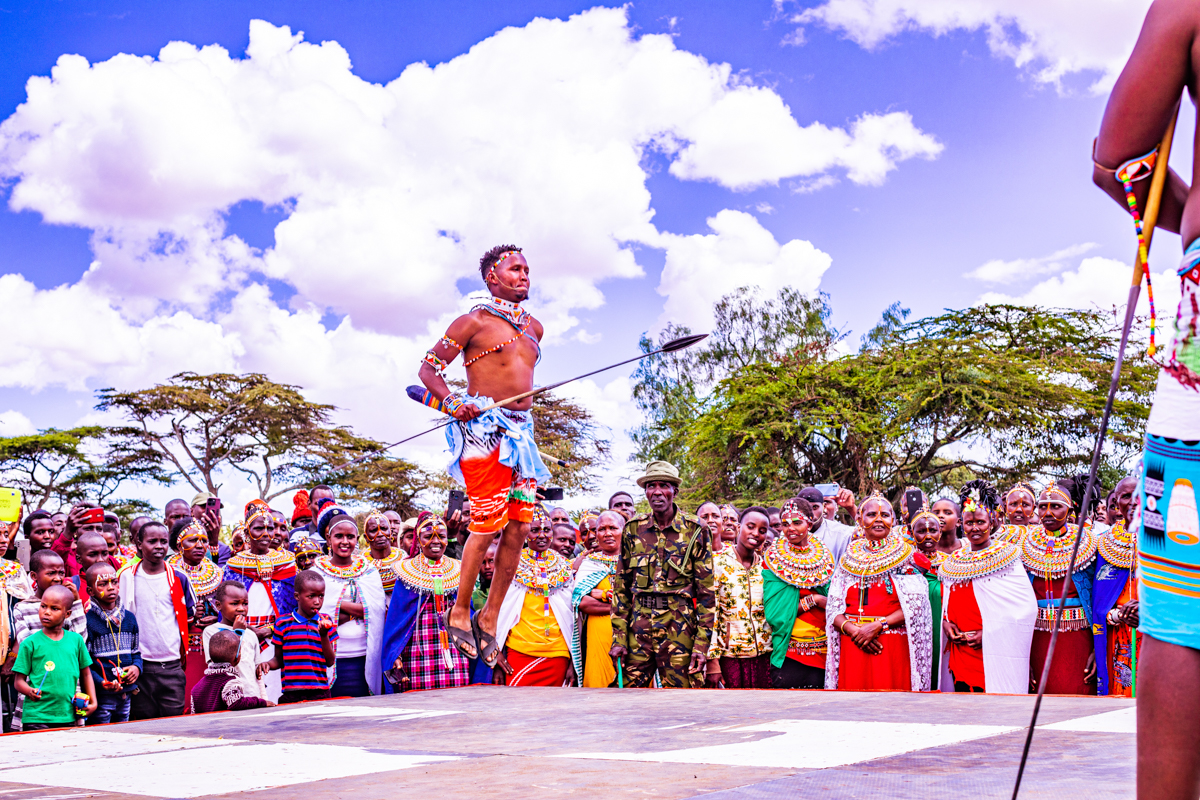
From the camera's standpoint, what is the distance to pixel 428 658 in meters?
7.86

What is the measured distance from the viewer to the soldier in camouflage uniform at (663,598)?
7.21 meters

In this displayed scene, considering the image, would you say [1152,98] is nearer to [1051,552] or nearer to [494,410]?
[494,410]

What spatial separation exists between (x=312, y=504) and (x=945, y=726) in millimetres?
7834

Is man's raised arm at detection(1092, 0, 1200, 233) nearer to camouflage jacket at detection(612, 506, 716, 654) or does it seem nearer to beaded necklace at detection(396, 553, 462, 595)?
camouflage jacket at detection(612, 506, 716, 654)

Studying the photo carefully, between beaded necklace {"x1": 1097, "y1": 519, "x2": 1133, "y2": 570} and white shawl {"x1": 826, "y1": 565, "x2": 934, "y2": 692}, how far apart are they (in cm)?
119

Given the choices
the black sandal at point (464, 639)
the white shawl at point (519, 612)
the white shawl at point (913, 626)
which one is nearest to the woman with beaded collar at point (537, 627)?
the white shawl at point (519, 612)

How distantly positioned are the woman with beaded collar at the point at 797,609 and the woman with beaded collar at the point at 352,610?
9.45 ft

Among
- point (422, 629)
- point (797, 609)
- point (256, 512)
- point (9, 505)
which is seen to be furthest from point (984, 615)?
point (9, 505)

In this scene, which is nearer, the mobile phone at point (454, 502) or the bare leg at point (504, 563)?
the bare leg at point (504, 563)

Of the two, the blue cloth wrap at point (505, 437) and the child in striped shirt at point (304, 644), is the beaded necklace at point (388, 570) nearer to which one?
the child in striped shirt at point (304, 644)

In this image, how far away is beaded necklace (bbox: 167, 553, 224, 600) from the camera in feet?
26.2

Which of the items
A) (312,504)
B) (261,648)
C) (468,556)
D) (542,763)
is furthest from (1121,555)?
(312,504)

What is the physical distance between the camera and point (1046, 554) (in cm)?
724

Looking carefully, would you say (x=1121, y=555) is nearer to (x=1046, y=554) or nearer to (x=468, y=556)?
(x=1046, y=554)
